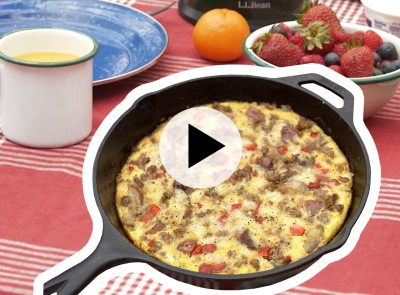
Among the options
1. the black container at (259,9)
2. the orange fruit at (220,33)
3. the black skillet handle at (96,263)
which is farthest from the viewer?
the black container at (259,9)

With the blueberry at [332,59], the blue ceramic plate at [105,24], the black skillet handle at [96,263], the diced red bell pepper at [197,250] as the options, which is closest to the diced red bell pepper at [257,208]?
the diced red bell pepper at [197,250]

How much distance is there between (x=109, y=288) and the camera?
103cm

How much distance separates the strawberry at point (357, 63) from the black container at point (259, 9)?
0.40 m

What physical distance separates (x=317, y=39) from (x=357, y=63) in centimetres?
9

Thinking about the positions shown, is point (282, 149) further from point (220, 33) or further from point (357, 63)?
point (220, 33)

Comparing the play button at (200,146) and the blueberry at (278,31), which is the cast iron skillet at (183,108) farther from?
the blueberry at (278,31)

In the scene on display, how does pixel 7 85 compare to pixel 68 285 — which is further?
pixel 7 85

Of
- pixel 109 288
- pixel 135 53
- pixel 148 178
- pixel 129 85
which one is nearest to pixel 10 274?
pixel 109 288

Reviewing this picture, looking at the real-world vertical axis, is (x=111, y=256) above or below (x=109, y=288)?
above

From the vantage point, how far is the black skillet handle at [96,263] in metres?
0.83

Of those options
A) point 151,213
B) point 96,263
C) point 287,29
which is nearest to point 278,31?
point 287,29

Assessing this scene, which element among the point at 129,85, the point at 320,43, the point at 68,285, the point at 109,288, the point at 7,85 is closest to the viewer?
the point at 68,285

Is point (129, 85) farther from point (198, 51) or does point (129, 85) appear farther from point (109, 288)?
point (109, 288)

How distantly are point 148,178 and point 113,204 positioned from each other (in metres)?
0.08
